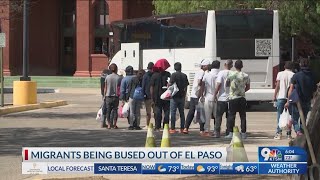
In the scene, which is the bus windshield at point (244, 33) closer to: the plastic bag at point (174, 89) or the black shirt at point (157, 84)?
the black shirt at point (157, 84)

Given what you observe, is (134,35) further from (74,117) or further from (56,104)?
(74,117)

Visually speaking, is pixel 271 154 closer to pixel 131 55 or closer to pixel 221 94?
pixel 221 94

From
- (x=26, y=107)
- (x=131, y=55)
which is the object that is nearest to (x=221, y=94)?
(x=26, y=107)

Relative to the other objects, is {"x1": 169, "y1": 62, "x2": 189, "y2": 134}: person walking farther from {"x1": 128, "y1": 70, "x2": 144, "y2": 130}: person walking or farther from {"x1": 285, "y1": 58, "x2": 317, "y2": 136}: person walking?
{"x1": 285, "y1": 58, "x2": 317, "y2": 136}: person walking

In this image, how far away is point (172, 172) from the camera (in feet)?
21.2

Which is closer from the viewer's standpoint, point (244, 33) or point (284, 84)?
point (284, 84)

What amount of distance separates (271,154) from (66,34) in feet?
154

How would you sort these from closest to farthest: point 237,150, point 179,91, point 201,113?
1. point 237,150
2. point 201,113
3. point 179,91

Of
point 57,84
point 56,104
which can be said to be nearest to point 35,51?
point 57,84

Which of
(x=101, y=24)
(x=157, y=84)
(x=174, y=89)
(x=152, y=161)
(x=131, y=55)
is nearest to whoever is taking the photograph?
(x=152, y=161)

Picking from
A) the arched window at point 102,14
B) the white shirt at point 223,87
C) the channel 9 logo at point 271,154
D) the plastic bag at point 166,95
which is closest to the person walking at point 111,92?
the plastic bag at point 166,95

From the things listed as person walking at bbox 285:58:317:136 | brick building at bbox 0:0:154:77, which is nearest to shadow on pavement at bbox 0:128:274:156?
person walking at bbox 285:58:317:136

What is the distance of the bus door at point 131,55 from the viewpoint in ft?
90.3

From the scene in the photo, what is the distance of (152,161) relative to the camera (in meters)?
6.45
